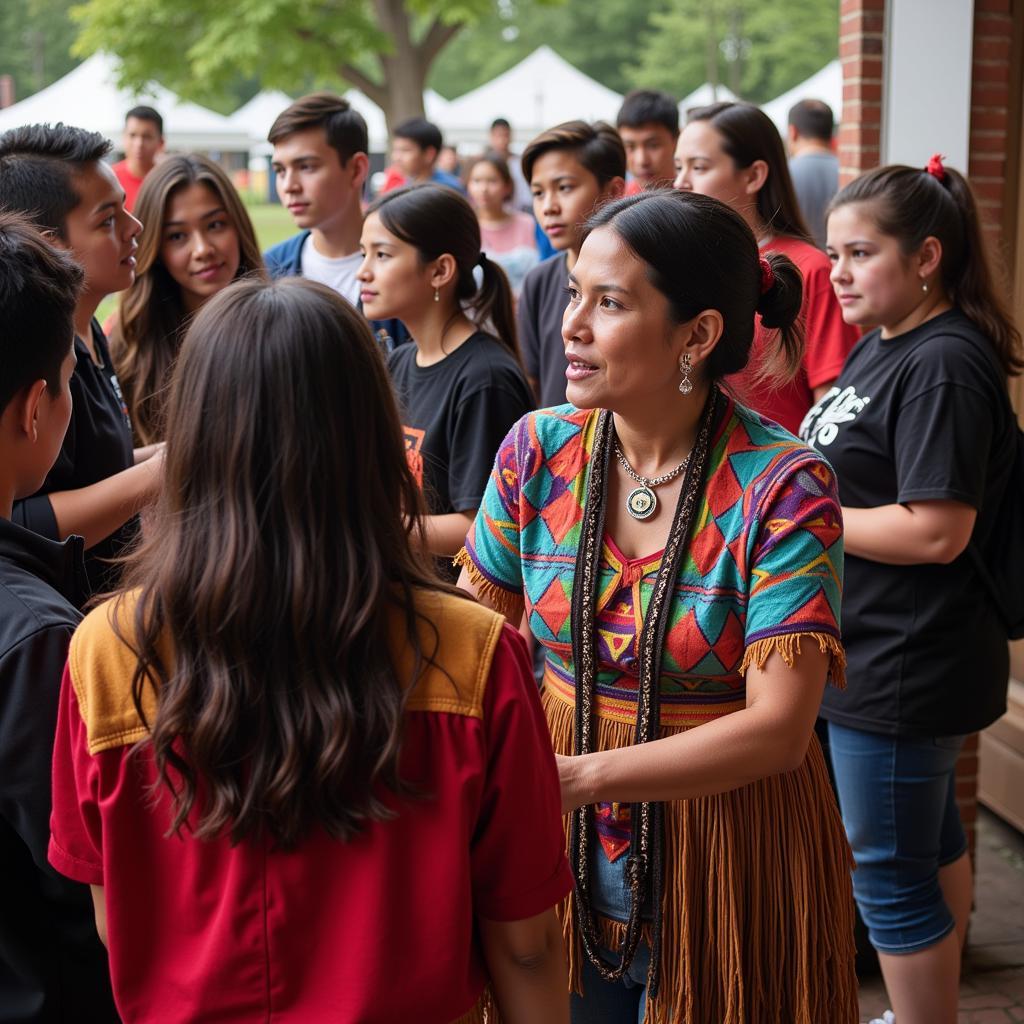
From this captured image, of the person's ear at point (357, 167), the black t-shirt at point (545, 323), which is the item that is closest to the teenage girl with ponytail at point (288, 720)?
the black t-shirt at point (545, 323)

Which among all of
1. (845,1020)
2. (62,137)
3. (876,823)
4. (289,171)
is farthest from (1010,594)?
(289,171)

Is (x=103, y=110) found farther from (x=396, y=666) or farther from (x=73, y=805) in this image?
(x=396, y=666)

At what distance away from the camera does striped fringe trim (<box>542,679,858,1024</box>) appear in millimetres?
1942

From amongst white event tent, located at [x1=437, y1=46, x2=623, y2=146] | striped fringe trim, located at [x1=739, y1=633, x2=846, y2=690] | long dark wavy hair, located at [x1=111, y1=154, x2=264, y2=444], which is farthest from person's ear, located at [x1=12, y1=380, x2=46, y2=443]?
white event tent, located at [x1=437, y1=46, x2=623, y2=146]

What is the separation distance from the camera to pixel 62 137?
2707 millimetres

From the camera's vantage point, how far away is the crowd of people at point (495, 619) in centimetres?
133

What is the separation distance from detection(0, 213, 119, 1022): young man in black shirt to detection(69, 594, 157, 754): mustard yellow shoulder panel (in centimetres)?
20

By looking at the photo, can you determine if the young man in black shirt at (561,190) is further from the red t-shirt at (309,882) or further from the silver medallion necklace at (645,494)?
the red t-shirt at (309,882)

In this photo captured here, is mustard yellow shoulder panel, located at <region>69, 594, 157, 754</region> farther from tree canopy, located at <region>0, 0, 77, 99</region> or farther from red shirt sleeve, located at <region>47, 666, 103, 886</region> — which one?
tree canopy, located at <region>0, 0, 77, 99</region>

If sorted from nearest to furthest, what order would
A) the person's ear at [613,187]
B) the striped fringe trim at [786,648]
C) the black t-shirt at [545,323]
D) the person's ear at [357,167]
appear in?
the striped fringe trim at [786,648]
the black t-shirt at [545,323]
the person's ear at [613,187]
the person's ear at [357,167]

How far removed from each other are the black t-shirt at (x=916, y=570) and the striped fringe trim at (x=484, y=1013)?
4.74 ft

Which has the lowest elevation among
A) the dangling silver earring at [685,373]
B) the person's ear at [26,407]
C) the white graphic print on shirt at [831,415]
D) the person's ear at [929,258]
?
the white graphic print on shirt at [831,415]

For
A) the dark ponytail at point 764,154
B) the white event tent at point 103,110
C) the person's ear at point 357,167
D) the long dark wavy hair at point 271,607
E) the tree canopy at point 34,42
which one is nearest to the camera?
the long dark wavy hair at point 271,607

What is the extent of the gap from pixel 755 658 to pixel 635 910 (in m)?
0.46
